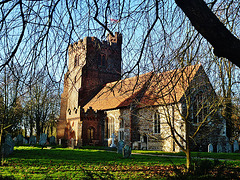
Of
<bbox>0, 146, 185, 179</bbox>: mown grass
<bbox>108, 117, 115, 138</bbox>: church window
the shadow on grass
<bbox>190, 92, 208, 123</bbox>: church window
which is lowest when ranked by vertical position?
the shadow on grass

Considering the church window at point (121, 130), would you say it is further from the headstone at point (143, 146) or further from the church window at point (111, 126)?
the headstone at point (143, 146)

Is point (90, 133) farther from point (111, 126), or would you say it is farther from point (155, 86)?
point (155, 86)

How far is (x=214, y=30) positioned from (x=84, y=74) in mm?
2411

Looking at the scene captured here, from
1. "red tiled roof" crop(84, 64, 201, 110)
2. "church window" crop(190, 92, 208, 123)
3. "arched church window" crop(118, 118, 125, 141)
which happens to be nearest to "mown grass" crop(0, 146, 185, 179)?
"red tiled roof" crop(84, 64, 201, 110)

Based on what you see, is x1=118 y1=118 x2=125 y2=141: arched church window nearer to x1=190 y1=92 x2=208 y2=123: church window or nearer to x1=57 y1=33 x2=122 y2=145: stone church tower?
x1=57 y1=33 x2=122 y2=145: stone church tower

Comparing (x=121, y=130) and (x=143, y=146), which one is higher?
(x=121, y=130)

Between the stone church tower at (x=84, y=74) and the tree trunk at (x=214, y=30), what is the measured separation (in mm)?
1321

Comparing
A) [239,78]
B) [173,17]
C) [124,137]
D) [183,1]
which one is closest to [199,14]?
[183,1]

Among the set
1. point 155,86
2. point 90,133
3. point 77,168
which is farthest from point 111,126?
point 155,86

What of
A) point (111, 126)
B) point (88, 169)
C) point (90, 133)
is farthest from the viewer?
point (90, 133)

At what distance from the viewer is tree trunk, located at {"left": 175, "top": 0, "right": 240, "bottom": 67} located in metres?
3.53

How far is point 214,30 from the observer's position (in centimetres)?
352

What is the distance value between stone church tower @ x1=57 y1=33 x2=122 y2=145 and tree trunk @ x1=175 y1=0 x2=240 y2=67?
1.32 metres

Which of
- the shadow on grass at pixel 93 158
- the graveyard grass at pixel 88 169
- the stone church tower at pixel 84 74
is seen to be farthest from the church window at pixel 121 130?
the graveyard grass at pixel 88 169
